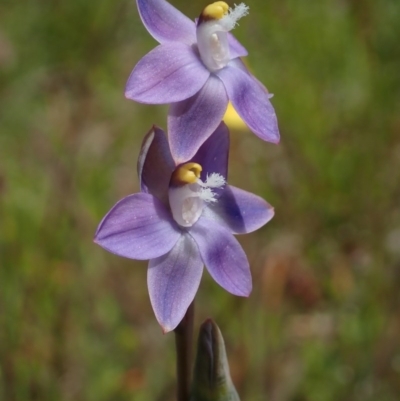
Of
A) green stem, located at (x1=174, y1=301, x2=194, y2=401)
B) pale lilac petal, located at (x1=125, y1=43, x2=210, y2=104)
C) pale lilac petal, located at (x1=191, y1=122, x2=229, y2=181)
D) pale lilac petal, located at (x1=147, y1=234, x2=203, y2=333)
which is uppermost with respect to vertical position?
pale lilac petal, located at (x1=125, y1=43, x2=210, y2=104)

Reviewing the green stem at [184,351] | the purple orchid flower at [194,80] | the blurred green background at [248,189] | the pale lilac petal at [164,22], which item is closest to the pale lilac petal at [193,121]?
the purple orchid flower at [194,80]

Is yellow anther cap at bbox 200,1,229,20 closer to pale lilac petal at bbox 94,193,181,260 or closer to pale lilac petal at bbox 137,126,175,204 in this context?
pale lilac petal at bbox 137,126,175,204

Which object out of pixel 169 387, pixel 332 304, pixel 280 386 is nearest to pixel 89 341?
pixel 169 387

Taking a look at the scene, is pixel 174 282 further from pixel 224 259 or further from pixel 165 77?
pixel 165 77

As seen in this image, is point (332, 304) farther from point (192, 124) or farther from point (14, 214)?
point (192, 124)

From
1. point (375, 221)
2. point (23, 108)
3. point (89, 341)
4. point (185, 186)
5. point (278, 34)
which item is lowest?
point (89, 341)

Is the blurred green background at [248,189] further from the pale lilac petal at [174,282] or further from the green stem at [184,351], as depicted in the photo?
the pale lilac petal at [174,282]

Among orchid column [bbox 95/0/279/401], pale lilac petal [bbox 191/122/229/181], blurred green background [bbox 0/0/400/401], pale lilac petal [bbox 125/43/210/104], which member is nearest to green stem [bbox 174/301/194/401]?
orchid column [bbox 95/0/279/401]
